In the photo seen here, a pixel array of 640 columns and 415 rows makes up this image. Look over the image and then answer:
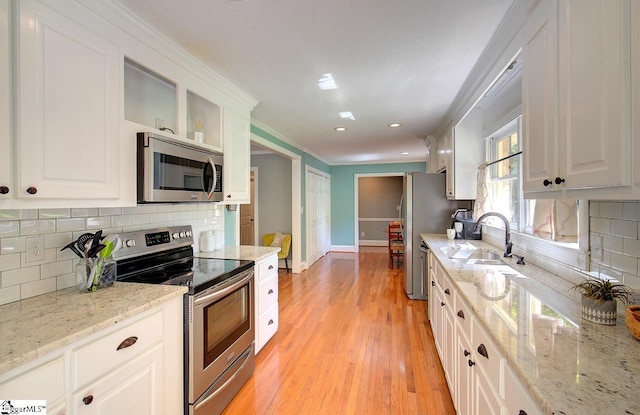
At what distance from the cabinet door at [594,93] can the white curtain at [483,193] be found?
7.14 ft

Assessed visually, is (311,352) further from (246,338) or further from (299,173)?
(299,173)

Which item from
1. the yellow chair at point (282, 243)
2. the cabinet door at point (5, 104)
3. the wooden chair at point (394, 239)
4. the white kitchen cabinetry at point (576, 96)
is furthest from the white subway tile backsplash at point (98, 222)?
the wooden chair at point (394, 239)

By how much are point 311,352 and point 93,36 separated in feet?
8.78

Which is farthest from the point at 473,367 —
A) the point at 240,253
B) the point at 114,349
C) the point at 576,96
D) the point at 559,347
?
Answer: the point at 240,253

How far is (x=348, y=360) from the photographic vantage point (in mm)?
2453

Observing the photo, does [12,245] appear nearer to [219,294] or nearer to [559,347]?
[219,294]

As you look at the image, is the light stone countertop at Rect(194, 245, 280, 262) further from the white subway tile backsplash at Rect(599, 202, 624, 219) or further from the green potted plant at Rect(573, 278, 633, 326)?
the white subway tile backsplash at Rect(599, 202, 624, 219)

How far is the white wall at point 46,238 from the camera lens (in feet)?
4.22

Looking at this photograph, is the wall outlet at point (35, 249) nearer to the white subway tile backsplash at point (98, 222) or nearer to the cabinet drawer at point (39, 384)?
the white subway tile backsplash at point (98, 222)

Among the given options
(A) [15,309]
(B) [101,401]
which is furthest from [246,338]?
(A) [15,309]

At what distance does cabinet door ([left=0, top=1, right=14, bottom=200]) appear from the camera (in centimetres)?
106

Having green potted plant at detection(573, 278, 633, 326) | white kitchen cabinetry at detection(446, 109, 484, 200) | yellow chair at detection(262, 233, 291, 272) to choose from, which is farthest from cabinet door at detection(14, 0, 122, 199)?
yellow chair at detection(262, 233, 291, 272)

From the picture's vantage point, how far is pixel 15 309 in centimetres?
121

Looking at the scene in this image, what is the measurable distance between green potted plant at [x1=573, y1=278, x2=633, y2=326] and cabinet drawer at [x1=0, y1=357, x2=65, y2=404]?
1.95 meters
